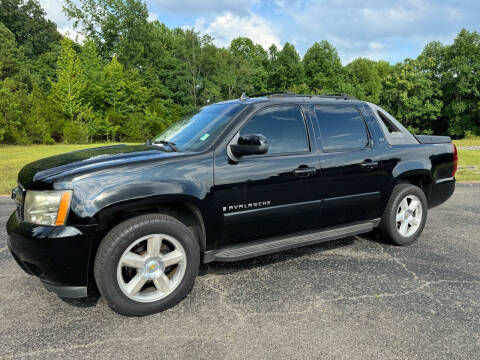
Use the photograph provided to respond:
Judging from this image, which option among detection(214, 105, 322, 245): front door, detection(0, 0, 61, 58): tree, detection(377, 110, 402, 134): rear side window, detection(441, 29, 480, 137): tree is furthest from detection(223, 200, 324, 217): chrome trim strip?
Answer: detection(0, 0, 61, 58): tree

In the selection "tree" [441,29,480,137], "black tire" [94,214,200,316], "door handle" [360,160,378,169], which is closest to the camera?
"black tire" [94,214,200,316]

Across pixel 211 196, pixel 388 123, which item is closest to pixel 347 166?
pixel 388 123

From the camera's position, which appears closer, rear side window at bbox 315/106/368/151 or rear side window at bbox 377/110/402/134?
rear side window at bbox 315/106/368/151

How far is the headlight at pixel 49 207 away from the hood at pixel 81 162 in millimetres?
146

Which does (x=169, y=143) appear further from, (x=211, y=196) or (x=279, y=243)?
(x=279, y=243)

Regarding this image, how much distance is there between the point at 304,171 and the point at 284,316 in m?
1.42

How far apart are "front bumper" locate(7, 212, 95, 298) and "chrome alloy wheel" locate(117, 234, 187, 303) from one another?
29 centimetres

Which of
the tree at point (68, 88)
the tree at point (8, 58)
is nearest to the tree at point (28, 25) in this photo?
the tree at point (8, 58)

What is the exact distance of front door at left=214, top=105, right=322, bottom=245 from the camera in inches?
126

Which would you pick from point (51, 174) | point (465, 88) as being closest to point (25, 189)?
point (51, 174)

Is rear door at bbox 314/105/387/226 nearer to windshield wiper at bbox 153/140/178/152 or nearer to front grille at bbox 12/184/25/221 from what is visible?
windshield wiper at bbox 153/140/178/152

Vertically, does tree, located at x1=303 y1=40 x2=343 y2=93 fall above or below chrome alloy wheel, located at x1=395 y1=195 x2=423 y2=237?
above

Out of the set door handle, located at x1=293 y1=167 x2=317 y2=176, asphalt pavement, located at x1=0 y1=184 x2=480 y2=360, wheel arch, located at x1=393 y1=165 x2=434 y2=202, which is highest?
door handle, located at x1=293 y1=167 x2=317 y2=176

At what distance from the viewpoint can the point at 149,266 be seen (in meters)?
2.90
